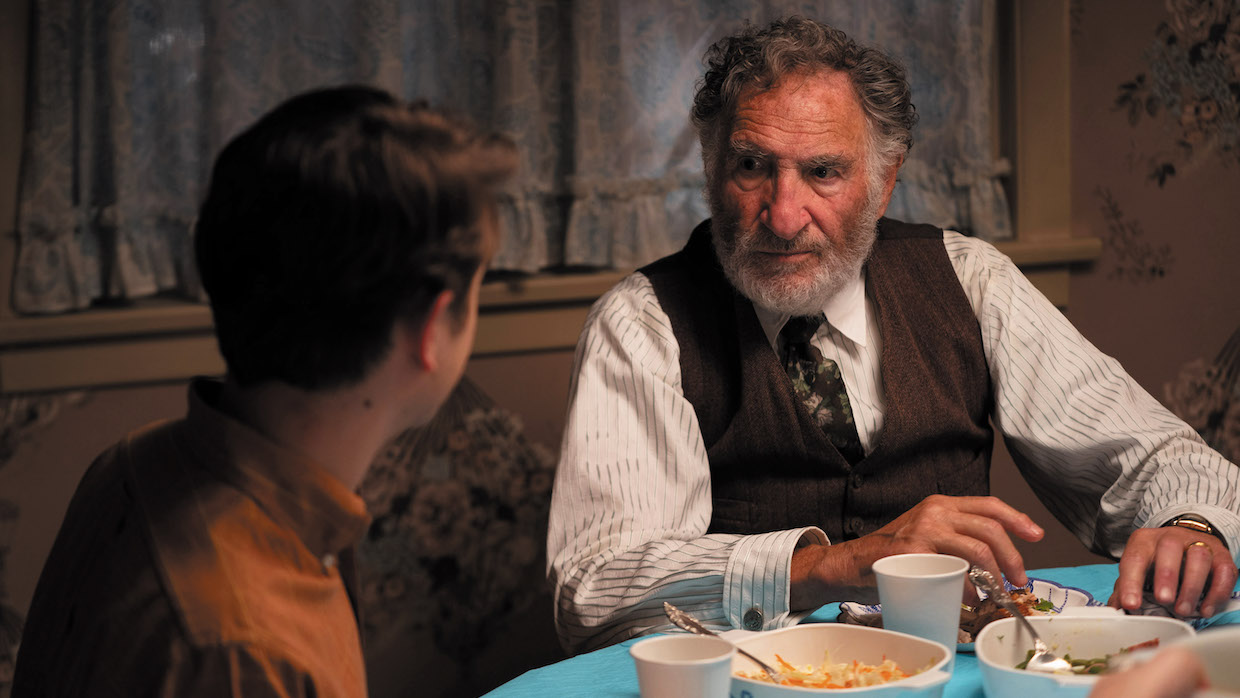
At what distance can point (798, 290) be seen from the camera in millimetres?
1733

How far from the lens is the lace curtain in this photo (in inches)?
89.9

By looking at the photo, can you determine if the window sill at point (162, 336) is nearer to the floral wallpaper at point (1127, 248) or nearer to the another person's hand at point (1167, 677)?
the floral wallpaper at point (1127, 248)

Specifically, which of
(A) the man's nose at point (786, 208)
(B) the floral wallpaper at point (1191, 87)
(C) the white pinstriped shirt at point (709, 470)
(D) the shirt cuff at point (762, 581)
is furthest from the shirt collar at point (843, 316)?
(B) the floral wallpaper at point (1191, 87)

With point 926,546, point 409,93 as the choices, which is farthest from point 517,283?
point 926,546

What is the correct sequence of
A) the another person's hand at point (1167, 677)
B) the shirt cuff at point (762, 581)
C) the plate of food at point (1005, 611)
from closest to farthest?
the another person's hand at point (1167, 677)
the plate of food at point (1005, 611)
the shirt cuff at point (762, 581)

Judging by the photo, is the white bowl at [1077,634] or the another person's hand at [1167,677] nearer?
the another person's hand at [1167,677]

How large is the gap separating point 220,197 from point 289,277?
81 mm

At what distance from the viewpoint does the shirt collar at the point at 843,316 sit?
1.81m

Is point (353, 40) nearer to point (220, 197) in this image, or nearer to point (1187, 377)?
point (220, 197)

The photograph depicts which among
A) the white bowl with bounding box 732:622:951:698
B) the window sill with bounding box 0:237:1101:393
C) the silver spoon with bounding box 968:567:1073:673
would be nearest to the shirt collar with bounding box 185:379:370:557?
the white bowl with bounding box 732:622:951:698

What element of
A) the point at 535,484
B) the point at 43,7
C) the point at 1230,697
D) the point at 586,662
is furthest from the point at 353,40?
the point at 1230,697

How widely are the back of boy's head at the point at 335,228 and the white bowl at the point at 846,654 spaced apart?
455 mm

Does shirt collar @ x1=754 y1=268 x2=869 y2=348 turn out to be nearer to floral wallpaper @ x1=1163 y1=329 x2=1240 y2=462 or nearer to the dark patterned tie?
the dark patterned tie

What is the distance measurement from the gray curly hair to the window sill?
679mm
